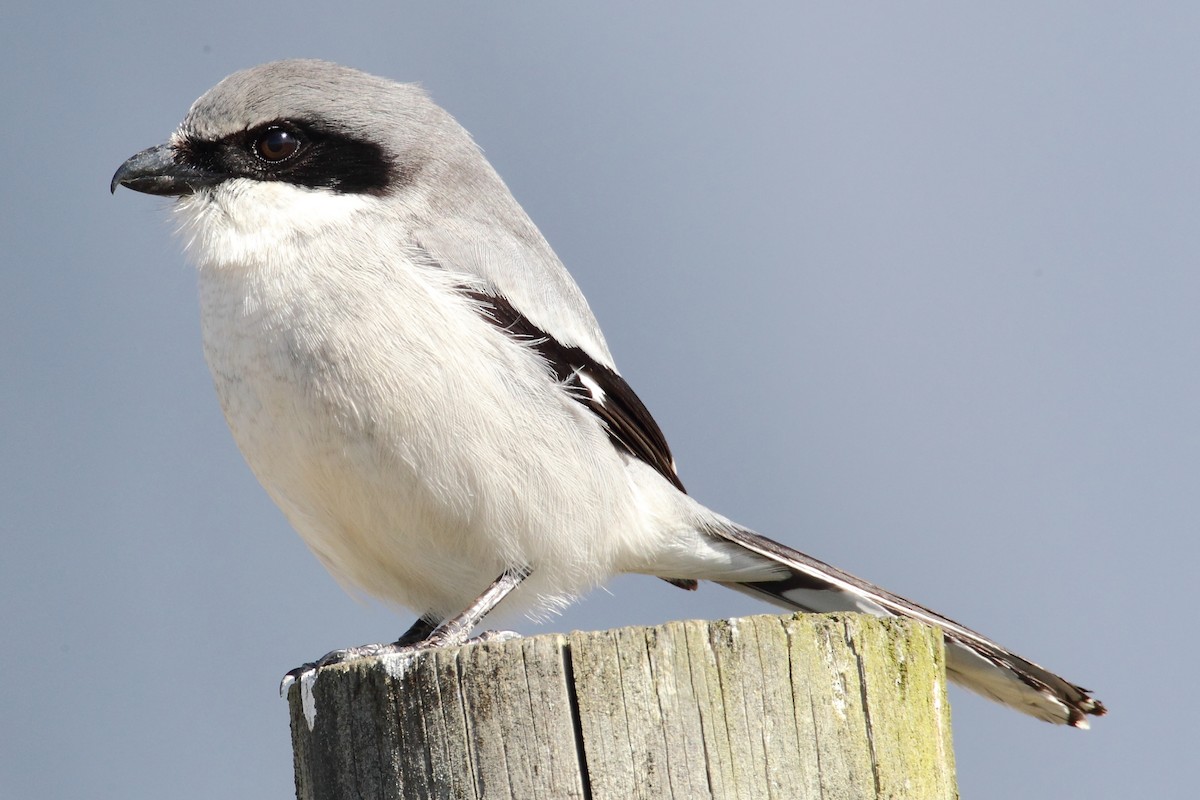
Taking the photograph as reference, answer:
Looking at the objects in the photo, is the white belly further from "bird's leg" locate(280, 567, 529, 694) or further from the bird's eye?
the bird's eye

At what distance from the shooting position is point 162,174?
356 cm

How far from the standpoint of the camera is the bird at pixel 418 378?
317 cm

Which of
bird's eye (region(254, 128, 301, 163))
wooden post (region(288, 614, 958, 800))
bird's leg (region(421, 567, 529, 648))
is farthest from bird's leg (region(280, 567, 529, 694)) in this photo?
bird's eye (region(254, 128, 301, 163))

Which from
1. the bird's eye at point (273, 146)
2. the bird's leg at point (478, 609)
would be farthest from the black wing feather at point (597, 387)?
the bird's eye at point (273, 146)

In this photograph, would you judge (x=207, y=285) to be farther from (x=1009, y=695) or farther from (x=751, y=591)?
(x=1009, y=695)

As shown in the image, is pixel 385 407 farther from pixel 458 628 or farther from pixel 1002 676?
pixel 1002 676

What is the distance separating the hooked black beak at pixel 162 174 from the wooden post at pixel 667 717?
1.95 m

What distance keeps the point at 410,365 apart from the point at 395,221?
1.82 feet

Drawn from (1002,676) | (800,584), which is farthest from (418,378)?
(1002,676)

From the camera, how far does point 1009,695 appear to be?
324cm

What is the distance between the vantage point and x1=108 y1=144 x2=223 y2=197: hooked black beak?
354 cm

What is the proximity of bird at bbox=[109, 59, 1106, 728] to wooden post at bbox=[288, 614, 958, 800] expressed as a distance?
2.90ft

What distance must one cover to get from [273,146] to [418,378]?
3.12 ft

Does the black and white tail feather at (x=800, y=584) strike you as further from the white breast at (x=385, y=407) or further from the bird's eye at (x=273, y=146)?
the bird's eye at (x=273, y=146)
